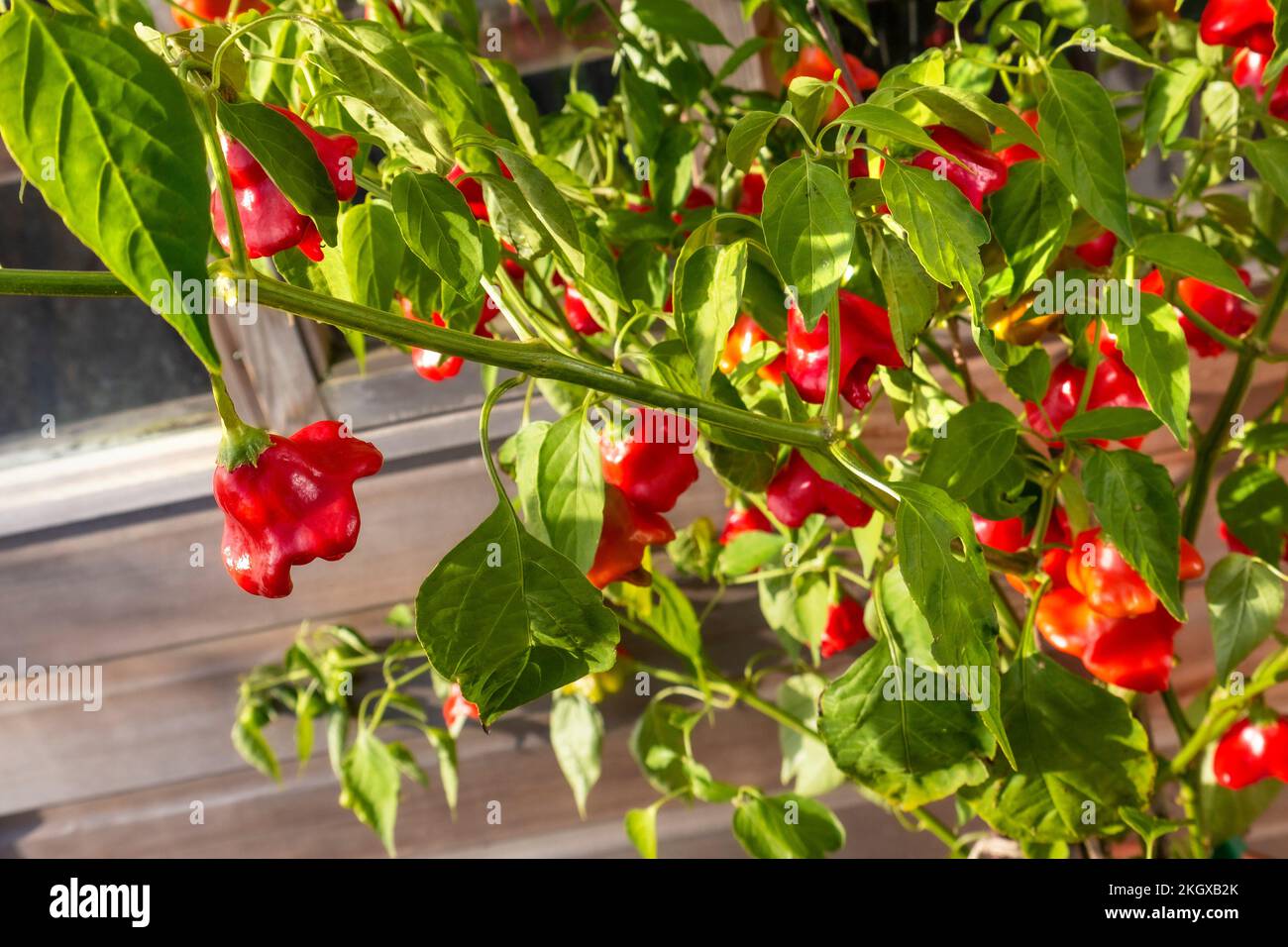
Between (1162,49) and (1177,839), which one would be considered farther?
(1177,839)

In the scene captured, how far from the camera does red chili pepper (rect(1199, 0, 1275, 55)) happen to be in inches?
18.9

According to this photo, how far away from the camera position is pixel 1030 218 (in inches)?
15.8

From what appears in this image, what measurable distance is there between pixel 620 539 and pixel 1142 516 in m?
0.23

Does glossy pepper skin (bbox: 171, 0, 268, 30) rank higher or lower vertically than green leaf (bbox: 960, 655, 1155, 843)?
higher

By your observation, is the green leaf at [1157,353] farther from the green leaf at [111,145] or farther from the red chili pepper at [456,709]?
the red chili pepper at [456,709]

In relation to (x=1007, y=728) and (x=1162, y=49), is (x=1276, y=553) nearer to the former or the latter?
(x=1007, y=728)

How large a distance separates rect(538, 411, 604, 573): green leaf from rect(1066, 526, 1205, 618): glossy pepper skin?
0.25 meters

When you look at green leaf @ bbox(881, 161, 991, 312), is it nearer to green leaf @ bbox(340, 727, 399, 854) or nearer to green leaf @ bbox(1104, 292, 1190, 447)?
green leaf @ bbox(1104, 292, 1190, 447)

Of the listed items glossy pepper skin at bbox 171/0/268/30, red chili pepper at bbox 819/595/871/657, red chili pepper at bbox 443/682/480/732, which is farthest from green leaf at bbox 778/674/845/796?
glossy pepper skin at bbox 171/0/268/30

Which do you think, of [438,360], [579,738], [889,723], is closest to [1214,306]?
[889,723]

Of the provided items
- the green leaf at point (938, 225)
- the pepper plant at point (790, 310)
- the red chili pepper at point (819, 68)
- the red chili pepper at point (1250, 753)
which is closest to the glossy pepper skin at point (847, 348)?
the pepper plant at point (790, 310)

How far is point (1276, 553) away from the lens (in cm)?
56

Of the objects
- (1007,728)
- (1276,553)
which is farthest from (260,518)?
(1276,553)
